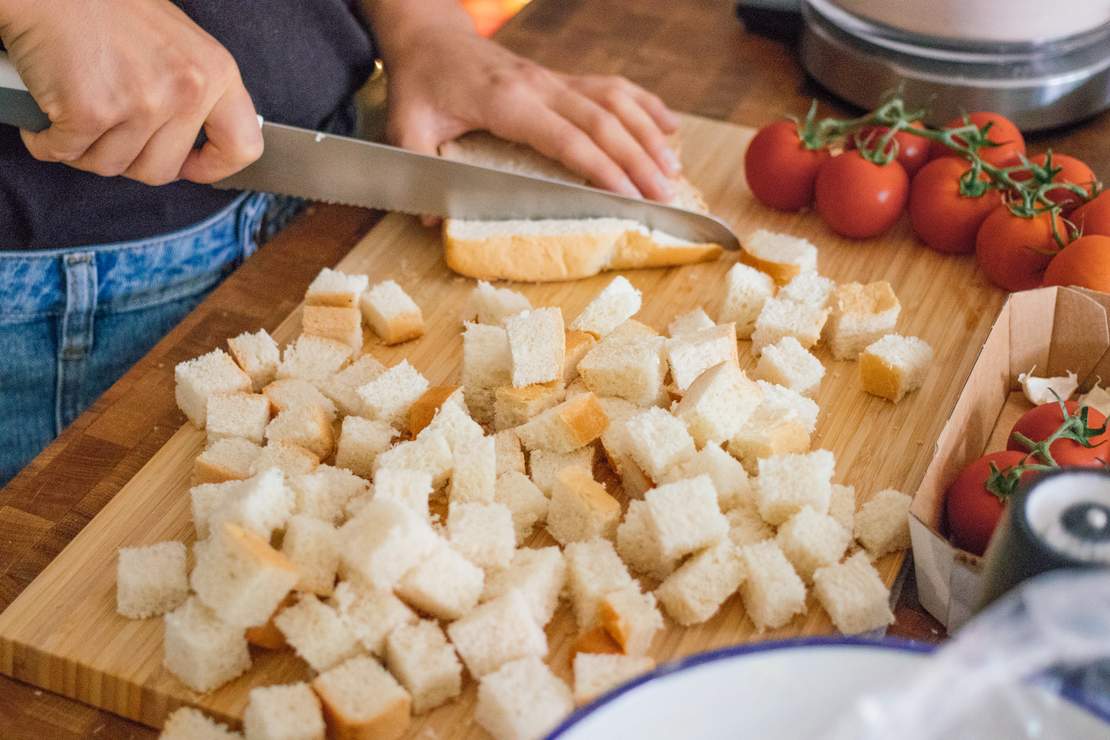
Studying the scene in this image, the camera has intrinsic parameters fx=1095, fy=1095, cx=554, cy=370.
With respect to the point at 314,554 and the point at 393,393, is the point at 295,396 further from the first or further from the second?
the point at 314,554

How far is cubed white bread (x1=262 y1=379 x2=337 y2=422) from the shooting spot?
1723 millimetres

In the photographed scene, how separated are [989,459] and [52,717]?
1.26 meters

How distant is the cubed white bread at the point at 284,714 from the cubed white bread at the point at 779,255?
1137mm

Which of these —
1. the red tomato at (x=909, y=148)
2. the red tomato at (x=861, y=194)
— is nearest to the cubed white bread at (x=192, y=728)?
the red tomato at (x=861, y=194)

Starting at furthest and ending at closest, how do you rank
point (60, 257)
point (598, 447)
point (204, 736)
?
point (60, 257), point (598, 447), point (204, 736)

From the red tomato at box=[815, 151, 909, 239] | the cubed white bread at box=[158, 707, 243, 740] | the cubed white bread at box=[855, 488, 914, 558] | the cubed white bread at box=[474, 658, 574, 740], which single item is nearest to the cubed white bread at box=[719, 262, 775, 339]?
the red tomato at box=[815, 151, 909, 239]

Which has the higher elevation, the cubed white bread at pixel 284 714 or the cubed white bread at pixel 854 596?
the cubed white bread at pixel 284 714

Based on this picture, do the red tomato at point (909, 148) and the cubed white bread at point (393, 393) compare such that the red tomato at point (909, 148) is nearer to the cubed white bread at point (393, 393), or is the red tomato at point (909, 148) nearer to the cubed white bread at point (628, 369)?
the cubed white bread at point (628, 369)

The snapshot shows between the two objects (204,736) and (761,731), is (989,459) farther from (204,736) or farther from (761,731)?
(204,736)

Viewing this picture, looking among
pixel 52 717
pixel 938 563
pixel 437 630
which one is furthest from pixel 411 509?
pixel 938 563

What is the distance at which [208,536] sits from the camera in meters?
1.51

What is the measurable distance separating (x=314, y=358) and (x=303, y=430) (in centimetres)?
21

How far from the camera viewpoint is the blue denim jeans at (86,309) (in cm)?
199

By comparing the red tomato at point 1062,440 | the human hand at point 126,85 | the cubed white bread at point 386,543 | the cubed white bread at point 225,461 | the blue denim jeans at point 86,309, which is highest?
the human hand at point 126,85
